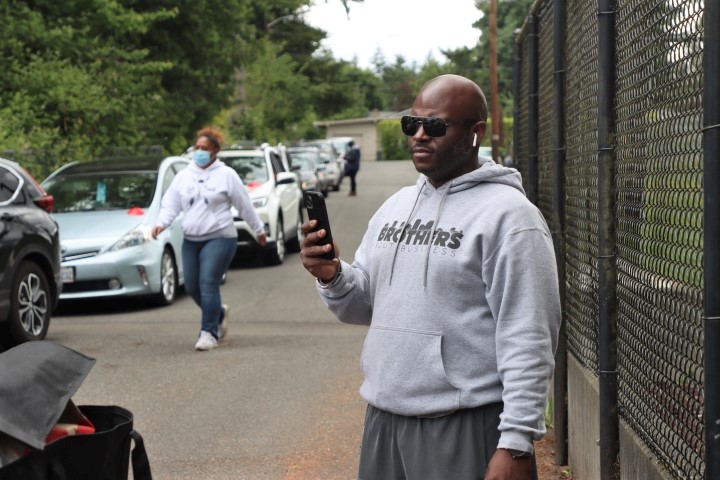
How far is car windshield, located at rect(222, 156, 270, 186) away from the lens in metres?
18.8

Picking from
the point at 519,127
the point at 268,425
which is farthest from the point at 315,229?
the point at 519,127

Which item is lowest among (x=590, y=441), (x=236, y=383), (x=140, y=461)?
(x=236, y=383)

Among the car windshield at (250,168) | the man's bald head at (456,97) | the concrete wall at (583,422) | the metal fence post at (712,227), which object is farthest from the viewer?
the car windshield at (250,168)

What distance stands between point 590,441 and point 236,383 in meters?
3.95

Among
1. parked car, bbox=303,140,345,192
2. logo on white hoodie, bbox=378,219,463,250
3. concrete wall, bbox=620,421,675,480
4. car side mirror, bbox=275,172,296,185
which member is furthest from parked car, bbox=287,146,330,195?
logo on white hoodie, bbox=378,219,463,250

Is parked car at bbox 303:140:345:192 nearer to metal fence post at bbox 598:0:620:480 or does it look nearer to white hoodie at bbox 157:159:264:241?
white hoodie at bbox 157:159:264:241

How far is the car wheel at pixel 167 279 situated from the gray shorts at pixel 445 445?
9849 mm

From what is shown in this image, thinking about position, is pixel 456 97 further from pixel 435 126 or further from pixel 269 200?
pixel 269 200

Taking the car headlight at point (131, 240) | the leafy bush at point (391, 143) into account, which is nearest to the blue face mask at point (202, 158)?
the car headlight at point (131, 240)

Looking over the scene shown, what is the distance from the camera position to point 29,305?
10289 mm

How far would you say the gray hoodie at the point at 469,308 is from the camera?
3109 mm

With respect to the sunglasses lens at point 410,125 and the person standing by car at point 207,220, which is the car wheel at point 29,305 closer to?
the person standing by car at point 207,220

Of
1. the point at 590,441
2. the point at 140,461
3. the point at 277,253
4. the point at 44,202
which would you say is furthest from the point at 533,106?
the point at 277,253

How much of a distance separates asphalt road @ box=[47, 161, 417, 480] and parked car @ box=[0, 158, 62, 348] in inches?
19.9
